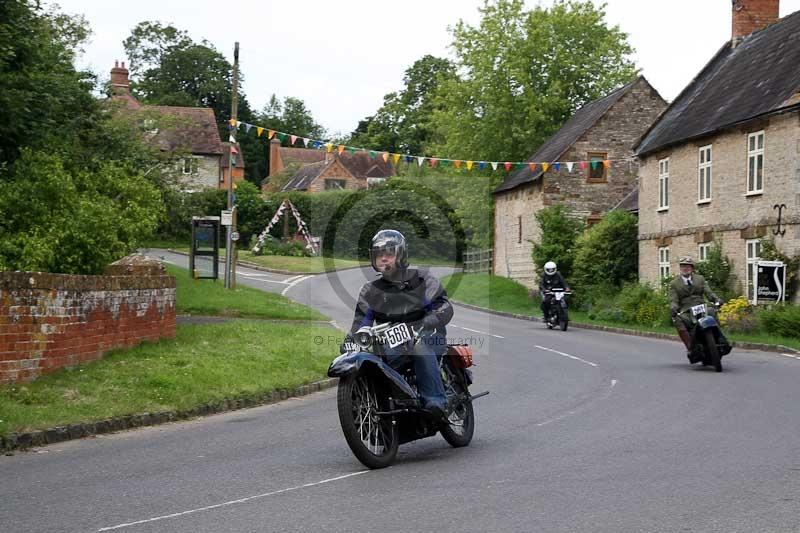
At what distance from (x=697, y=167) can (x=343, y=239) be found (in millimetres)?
32296

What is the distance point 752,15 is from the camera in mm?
37938

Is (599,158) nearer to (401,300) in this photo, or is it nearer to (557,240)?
(557,240)

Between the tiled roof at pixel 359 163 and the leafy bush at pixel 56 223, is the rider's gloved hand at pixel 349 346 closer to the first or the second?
the leafy bush at pixel 56 223

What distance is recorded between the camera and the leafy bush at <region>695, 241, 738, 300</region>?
3009 cm

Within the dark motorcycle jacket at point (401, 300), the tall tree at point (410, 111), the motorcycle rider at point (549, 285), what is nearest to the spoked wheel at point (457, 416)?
the dark motorcycle jacket at point (401, 300)

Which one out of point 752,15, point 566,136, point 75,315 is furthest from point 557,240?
point 75,315

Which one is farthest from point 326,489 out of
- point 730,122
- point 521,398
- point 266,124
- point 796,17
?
point 266,124

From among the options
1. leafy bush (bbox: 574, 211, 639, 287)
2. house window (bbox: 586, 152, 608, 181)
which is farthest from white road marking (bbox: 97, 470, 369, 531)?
house window (bbox: 586, 152, 608, 181)

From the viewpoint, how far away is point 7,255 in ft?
54.1

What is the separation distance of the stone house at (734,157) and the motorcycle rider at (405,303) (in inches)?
811

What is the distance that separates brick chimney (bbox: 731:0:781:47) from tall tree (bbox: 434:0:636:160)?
19368mm

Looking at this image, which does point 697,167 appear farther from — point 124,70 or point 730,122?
point 124,70

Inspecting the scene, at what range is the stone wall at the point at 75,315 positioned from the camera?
1205 cm

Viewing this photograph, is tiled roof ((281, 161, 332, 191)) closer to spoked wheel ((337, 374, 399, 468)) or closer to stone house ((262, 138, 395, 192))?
stone house ((262, 138, 395, 192))
